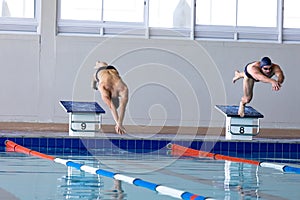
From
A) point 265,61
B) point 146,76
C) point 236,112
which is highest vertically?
point 265,61

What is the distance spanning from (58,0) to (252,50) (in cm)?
346

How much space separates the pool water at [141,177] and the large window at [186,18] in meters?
4.49

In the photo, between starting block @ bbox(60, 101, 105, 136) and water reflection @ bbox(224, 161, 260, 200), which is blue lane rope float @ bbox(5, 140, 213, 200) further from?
starting block @ bbox(60, 101, 105, 136)

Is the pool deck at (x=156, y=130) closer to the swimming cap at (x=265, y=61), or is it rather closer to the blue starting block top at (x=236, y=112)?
the blue starting block top at (x=236, y=112)

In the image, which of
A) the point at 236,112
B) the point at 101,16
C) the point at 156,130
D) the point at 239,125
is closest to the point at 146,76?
the point at 156,130

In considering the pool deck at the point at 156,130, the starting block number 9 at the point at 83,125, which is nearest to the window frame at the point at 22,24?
the pool deck at the point at 156,130

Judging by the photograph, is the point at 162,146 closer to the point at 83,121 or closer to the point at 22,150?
the point at 83,121

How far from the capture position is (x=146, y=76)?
13.4 meters

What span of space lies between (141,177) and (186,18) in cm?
705

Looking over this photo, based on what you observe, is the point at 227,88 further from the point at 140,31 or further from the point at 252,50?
the point at 140,31

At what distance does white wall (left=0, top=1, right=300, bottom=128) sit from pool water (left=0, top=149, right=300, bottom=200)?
4022mm

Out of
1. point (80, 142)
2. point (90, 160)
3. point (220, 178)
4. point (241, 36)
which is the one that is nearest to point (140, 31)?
point (241, 36)

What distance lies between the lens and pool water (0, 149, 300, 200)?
17.9 feet

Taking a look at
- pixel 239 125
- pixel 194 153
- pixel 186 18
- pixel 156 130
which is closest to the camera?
pixel 194 153
